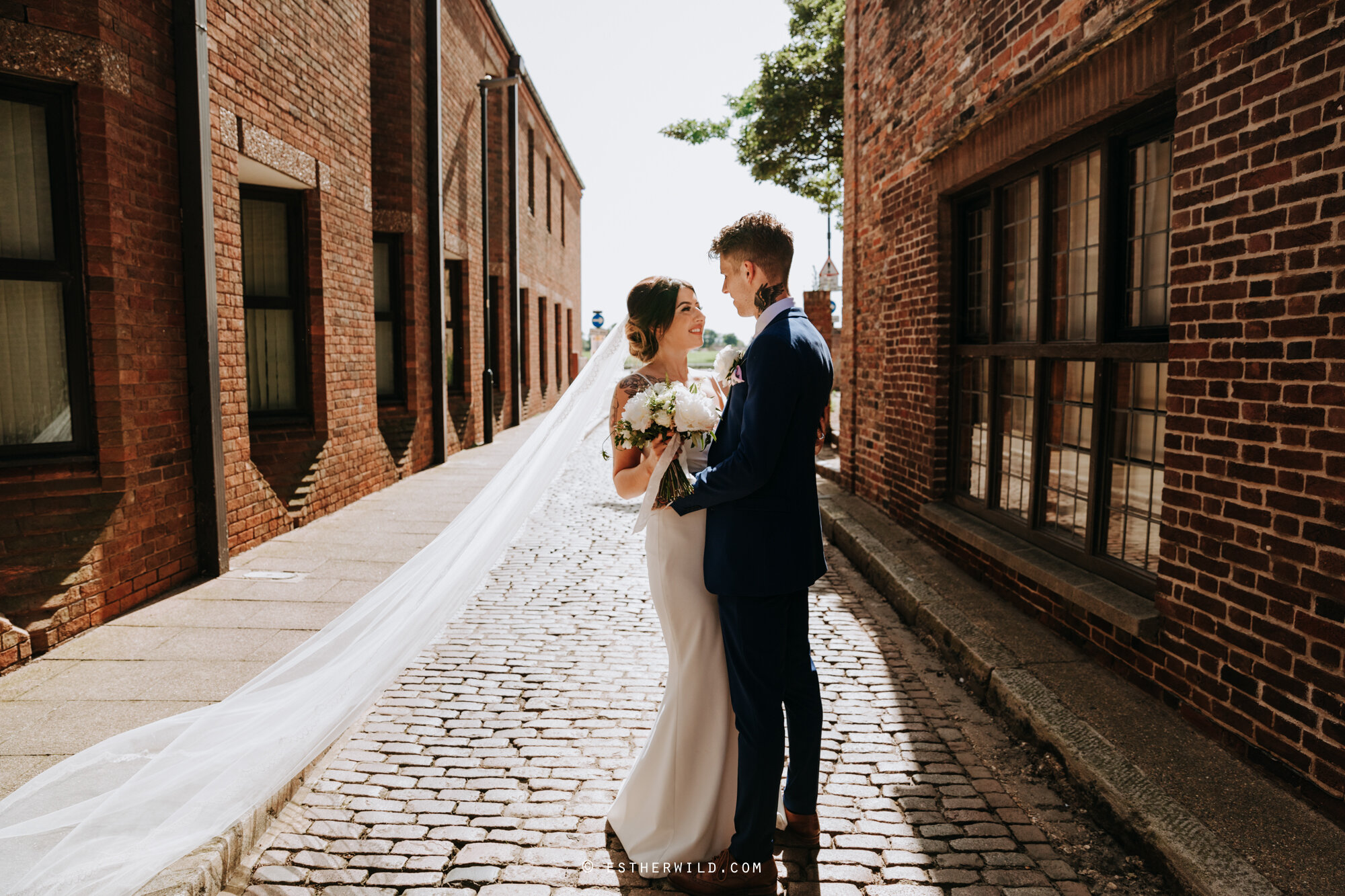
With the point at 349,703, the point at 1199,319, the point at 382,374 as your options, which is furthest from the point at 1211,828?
the point at 382,374

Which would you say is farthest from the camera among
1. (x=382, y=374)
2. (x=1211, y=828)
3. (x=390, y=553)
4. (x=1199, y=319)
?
(x=382, y=374)

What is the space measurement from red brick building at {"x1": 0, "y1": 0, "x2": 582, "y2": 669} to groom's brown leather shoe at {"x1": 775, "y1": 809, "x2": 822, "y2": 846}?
13.3 ft

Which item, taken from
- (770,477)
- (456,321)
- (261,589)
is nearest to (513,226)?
(456,321)

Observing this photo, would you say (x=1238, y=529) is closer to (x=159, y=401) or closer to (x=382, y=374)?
(x=159, y=401)

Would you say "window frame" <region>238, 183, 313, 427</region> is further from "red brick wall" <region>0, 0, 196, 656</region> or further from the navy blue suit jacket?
the navy blue suit jacket

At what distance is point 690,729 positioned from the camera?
10.1ft

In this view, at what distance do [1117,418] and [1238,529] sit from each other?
1.34 meters

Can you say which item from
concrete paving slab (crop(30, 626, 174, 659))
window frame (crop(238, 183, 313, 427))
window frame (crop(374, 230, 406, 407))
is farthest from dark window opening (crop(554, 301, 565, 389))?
concrete paving slab (crop(30, 626, 174, 659))

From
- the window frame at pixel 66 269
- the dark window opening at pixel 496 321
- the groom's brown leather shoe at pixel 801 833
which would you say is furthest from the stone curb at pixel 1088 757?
the dark window opening at pixel 496 321

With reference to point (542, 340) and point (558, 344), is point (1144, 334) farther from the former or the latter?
point (558, 344)

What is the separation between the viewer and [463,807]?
3514mm

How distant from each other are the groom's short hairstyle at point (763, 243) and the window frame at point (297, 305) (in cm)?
683

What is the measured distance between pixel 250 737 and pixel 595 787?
1414mm

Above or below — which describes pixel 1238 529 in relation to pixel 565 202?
below
